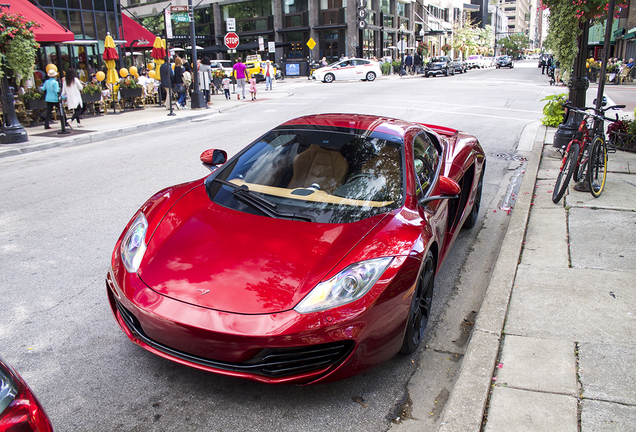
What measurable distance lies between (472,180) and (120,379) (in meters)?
3.81

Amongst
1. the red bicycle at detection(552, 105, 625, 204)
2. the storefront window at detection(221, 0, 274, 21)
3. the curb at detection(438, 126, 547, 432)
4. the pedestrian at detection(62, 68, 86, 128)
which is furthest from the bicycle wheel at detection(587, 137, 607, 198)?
the storefront window at detection(221, 0, 274, 21)

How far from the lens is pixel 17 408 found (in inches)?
61.3

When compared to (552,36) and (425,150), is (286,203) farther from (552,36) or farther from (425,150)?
(552,36)

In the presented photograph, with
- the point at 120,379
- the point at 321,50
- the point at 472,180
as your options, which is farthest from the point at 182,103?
the point at 321,50

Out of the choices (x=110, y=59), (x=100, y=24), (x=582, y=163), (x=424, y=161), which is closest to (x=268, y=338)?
(x=424, y=161)

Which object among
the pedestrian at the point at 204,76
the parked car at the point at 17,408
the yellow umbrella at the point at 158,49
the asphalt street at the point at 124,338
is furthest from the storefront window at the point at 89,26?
the parked car at the point at 17,408

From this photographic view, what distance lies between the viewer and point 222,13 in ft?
194

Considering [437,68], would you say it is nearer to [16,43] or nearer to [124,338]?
[16,43]

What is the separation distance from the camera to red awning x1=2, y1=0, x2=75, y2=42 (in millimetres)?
15482

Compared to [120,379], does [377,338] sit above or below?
above

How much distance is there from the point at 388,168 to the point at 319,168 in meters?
0.51

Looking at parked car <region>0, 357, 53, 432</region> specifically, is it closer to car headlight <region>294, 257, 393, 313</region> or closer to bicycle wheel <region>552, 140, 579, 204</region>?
car headlight <region>294, 257, 393, 313</region>

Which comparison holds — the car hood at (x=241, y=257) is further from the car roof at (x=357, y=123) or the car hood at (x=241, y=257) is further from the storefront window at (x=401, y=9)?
the storefront window at (x=401, y=9)

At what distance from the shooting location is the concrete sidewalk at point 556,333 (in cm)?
272
